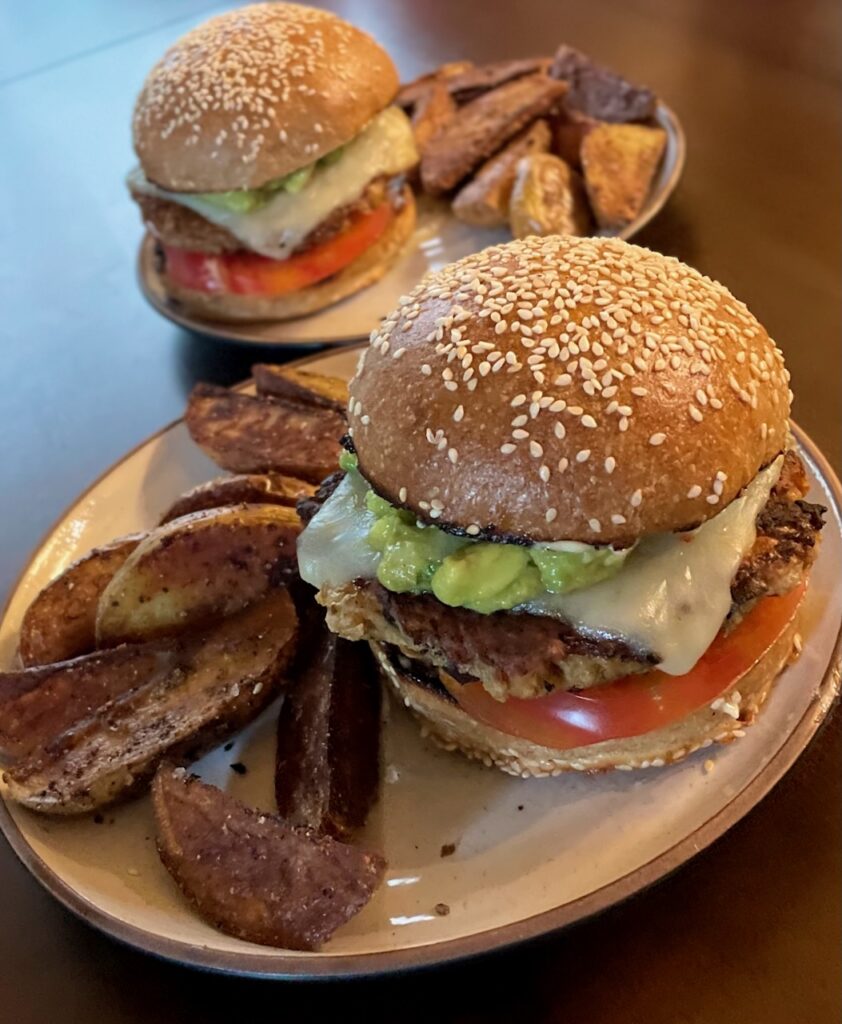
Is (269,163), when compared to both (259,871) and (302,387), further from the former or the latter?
(259,871)

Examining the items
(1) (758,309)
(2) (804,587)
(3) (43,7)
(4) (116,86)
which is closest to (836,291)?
(1) (758,309)

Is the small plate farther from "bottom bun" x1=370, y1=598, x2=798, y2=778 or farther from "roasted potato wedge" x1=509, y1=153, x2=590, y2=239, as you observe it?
"bottom bun" x1=370, y1=598, x2=798, y2=778

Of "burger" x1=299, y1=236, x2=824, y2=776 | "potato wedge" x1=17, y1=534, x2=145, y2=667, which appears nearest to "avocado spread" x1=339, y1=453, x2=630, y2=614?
"burger" x1=299, y1=236, x2=824, y2=776

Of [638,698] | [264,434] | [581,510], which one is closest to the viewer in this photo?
[581,510]

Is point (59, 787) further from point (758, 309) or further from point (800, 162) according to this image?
point (800, 162)

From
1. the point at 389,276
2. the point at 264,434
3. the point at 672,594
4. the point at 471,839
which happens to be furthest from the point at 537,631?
the point at 389,276

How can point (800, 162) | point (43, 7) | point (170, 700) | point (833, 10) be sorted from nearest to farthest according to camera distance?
point (170, 700), point (800, 162), point (833, 10), point (43, 7)

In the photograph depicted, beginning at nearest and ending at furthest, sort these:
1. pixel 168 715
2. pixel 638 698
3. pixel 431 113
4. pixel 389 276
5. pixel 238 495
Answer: pixel 638 698
pixel 168 715
pixel 238 495
pixel 389 276
pixel 431 113
